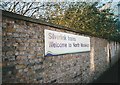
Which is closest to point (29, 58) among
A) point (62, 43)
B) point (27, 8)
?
point (62, 43)

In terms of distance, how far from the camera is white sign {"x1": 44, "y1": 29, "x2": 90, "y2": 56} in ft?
19.1

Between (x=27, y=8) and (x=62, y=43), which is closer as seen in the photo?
(x=62, y=43)

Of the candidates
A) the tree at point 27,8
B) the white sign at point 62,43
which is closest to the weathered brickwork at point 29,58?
the white sign at point 62,43

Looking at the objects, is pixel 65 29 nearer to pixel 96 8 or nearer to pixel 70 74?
pixel 70 74

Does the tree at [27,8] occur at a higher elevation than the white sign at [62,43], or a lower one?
higher

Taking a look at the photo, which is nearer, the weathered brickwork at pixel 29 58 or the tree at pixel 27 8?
the weathered brickwork at pixel 29 58

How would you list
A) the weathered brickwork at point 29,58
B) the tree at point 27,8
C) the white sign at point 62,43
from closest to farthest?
the weathered brickwork at point 29,58 < the white sign at point 62,43 < the tree at point 27,8

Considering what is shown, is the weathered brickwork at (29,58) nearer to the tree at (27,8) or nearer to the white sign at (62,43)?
the white sign at (62,43)

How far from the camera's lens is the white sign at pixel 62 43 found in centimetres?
582

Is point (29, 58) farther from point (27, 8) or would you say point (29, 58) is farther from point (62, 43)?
point (27, 8)

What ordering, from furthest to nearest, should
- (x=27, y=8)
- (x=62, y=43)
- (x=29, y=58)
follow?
(x=27, y=8) < (x=62, y=43) < (x=29, y=58)

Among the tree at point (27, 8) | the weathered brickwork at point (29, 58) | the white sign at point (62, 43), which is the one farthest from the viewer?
the tree at point (27, 8)

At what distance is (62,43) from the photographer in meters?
6.63

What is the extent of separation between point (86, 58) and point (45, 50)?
13.6 ft
